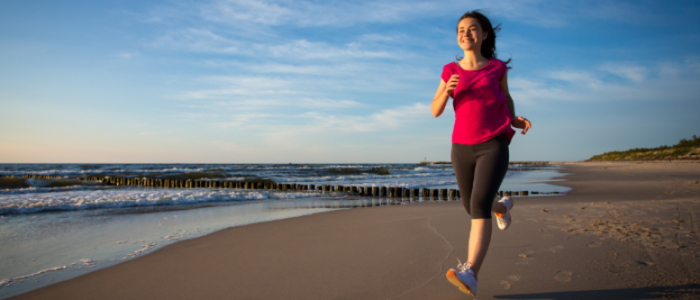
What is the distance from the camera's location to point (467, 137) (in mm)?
2184

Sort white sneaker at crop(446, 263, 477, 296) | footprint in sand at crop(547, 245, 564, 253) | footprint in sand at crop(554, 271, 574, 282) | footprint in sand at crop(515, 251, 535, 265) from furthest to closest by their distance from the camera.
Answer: footprint in sand at crop(547, 245, 564, 253) → footprint in sand at crop(515, 251, 535, 265) → footprint in sand at crop(554, 271, 574, 282) → white sneaker at crop(446, 263, 477, 296)

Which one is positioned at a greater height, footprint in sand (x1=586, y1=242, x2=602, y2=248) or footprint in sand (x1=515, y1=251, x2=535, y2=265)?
footprint in sand (x1=586, y1=242, x2=602, y2=248)

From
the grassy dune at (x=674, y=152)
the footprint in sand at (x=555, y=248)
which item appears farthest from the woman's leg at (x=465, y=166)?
the grassy dune at (x=674, y=152)

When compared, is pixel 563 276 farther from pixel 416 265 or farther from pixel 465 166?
pixel 465 166

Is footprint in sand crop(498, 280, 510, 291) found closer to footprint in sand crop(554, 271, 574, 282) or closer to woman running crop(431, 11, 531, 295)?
footprint in sand crop(554, 271, 574, 282)

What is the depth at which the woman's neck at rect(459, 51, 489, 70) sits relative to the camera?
2263 millimetres

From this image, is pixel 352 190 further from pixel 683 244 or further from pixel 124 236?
pixel 683 244

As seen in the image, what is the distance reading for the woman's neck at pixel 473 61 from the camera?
226cm

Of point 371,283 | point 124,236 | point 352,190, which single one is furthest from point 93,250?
point 352,190

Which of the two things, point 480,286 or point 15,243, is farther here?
point 15,243

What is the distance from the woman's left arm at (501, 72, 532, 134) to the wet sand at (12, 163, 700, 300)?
1.13 m

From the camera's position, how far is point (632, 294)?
2.29 meters

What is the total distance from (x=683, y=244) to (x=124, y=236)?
6.74 metres

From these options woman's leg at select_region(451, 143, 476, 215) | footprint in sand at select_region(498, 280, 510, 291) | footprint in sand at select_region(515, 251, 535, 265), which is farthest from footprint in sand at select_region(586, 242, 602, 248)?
woman's leg at select_region(451, 143, 476, 215)
